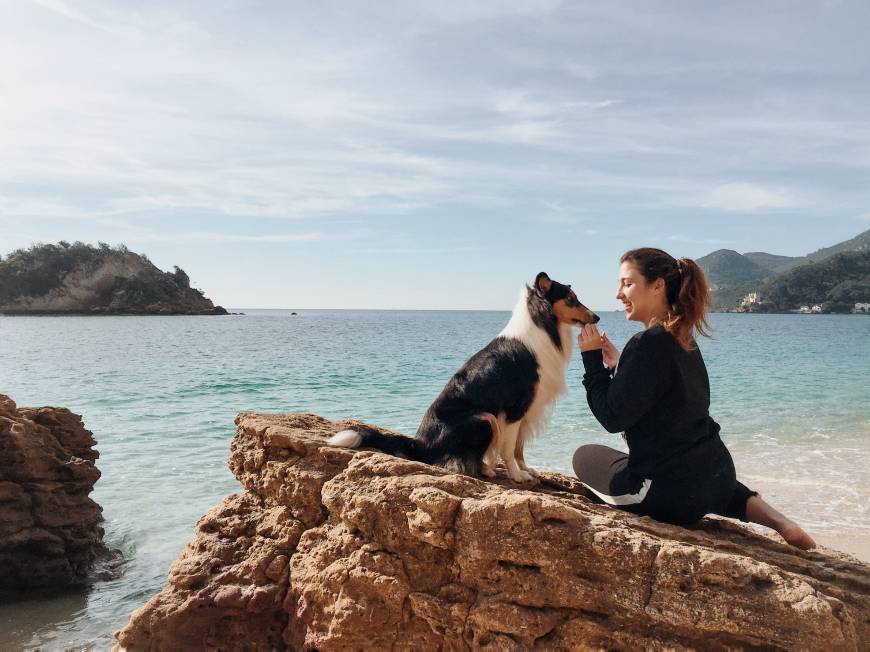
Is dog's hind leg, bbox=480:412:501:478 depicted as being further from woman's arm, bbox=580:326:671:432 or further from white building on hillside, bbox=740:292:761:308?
white building on hillside, bbox=740:292:761:308

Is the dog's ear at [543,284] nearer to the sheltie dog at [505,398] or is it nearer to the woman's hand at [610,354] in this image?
the sheltie dog at [505,398]

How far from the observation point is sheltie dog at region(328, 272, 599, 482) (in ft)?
13.4

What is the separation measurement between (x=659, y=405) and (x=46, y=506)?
6.19m

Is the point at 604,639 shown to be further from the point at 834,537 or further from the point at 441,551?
the point at 834,537

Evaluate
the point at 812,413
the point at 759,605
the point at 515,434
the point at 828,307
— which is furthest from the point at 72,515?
the point at 828,307

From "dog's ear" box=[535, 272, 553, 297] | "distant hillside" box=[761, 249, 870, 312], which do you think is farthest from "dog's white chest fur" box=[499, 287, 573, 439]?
"distant hillside" box=[761, 249, 870, 312]

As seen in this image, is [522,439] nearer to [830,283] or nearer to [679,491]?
[679,491]

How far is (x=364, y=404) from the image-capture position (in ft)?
49.4

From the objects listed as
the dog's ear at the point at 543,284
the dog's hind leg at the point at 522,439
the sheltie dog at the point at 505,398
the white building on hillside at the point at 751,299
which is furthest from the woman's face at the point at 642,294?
the white building on hillside at the point at 751,299

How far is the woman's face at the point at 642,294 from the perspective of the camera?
3.53 meters

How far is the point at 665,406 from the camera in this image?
3422 mm

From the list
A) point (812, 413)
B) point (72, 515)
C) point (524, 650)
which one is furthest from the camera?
point (812, 413)

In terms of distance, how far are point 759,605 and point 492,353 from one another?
7.43ft

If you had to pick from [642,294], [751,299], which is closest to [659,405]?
[642,294]
